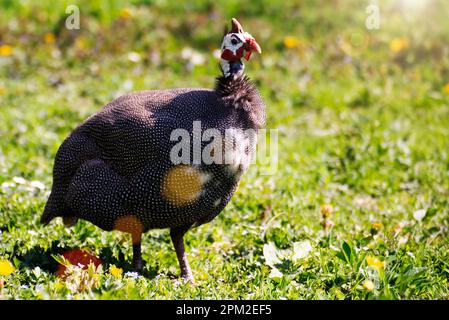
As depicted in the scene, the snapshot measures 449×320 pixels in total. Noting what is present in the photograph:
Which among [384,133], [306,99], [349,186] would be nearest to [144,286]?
[349,186]

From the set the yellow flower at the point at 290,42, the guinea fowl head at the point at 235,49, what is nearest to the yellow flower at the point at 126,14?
the yellow flower at the point at 290,42

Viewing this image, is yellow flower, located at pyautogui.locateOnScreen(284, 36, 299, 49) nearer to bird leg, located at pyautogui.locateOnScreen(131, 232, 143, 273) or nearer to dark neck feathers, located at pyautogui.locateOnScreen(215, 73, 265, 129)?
dark neck feathers, located at pyautogui.locateOnScreen(215, 73, 265, 129)

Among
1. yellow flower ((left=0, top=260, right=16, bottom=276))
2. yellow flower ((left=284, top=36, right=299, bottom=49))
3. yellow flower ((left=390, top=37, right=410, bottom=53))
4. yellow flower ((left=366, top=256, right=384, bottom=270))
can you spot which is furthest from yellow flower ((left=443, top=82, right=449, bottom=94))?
yellow flower ((left=0, top=260, right=16, bottom=276))

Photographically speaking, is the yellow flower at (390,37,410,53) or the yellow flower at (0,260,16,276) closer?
the yellow flower at (0,260,16,276)

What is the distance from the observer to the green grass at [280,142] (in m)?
3.63

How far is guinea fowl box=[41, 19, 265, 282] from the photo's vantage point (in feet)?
11.4

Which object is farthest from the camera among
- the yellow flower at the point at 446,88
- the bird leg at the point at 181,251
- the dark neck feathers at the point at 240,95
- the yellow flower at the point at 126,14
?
the yellow flower at the point at 126,14

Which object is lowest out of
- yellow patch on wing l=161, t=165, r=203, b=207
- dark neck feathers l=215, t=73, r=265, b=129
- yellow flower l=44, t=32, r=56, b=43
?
yellow patch on wing l=161, t=165, r=203, b=207

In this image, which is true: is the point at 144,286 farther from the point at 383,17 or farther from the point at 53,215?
the point at 383,17

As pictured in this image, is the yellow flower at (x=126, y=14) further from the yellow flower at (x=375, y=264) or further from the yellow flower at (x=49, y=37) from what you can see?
the yellow flower at (x=375, y=264)

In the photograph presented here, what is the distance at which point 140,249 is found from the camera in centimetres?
396

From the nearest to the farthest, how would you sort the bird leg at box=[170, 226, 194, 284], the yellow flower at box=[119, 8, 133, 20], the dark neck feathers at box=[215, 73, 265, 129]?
the dark neck feathers at box=[215, 73, 265, 129] → the bird leg at box=[170, 226, 194, 284] → the yellow flower at box=[119, 8, 133, 20]

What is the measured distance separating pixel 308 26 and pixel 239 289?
5365 millimetres

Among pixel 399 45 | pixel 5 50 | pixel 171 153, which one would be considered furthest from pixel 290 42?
pixel 171 153
